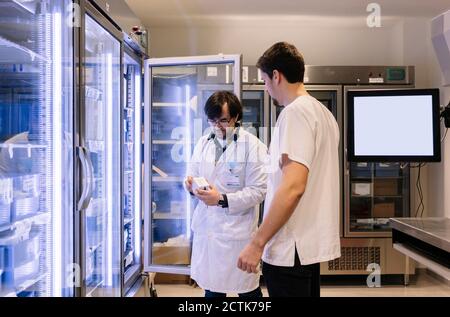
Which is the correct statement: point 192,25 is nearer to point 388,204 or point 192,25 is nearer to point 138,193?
point 138,193

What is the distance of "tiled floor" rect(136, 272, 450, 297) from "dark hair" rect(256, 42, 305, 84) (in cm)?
232

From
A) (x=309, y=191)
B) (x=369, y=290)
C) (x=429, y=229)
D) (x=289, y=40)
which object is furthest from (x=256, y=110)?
(x=309, y=191)

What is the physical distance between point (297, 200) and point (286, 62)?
0.49 m

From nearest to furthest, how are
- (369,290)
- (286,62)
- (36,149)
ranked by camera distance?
(286,62), (36,149), (369,290)

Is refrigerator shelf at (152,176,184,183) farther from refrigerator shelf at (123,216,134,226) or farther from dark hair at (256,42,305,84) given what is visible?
dark hair at (256,42,305,84)

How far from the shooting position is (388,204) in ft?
13.5

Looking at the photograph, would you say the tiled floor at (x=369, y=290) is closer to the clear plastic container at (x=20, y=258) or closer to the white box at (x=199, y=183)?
the white box at (x=199, y=183)

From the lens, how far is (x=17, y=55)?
5.22 ft

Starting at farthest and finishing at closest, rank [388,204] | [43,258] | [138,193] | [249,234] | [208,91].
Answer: [388,204] → [208,91] → [138,193] → [249,234] → [43,258]

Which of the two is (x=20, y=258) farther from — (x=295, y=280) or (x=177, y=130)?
(x=177, y=130)

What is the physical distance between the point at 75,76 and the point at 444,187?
3295 millimetres

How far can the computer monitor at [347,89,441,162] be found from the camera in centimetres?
259

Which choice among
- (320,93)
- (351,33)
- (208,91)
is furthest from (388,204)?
(208,91)

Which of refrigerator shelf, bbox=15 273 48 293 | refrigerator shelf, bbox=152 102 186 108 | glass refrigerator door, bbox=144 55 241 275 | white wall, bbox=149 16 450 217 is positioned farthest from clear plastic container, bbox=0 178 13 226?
white wall, bbox=149 16 450 217
